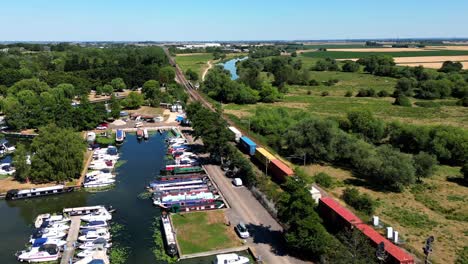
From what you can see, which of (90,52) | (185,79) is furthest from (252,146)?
(90,52)

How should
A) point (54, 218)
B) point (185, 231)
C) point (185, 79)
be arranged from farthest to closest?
point (185, 79), point (54, 218), point (185, 231)

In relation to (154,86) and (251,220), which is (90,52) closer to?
(154,86)

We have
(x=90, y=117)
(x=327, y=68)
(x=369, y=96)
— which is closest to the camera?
(x=90, y=117)

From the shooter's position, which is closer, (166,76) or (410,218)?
(410,218)

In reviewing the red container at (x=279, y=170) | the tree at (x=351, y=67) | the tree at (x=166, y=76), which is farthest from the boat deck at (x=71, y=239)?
the tree at (x=351, y=67)

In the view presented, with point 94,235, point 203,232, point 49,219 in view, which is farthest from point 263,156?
point 49,219

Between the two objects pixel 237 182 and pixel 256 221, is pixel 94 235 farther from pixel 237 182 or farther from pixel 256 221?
pixel 237 182

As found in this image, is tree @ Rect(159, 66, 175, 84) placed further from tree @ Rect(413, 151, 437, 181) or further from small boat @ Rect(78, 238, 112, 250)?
small boat @ Rect(78, 238, 112, 250)
